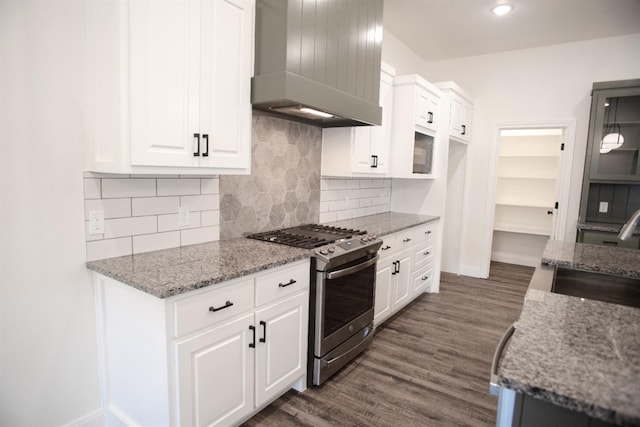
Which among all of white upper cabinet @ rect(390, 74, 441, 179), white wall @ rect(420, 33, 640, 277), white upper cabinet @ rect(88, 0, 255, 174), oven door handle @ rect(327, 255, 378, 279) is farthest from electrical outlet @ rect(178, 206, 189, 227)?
white wall @ rect(420, 33, 640, 277)

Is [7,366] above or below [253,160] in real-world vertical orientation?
below

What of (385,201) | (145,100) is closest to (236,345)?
(145,100)

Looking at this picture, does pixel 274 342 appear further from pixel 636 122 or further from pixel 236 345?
pixel 636 122

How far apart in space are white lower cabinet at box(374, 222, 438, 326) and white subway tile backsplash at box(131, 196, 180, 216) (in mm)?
1642

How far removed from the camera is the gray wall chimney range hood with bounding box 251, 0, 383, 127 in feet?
6.94

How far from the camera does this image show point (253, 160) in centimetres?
265

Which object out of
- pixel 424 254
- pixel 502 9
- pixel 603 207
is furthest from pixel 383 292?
pixel 603 207

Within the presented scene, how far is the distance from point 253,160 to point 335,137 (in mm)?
853

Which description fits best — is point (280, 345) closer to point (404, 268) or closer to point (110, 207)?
point (110, 207)

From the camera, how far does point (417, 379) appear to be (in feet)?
8.42

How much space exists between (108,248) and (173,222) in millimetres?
377

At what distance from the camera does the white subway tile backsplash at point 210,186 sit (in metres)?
2.31

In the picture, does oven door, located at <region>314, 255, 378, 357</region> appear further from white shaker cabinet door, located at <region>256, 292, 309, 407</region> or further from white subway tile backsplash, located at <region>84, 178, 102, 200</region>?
white subway tile backsplash, located at <region>84, 178, 102, 200</region>

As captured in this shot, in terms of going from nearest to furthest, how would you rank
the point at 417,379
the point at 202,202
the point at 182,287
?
the point at 182,287
the point at 202,202
the point at 417,379
